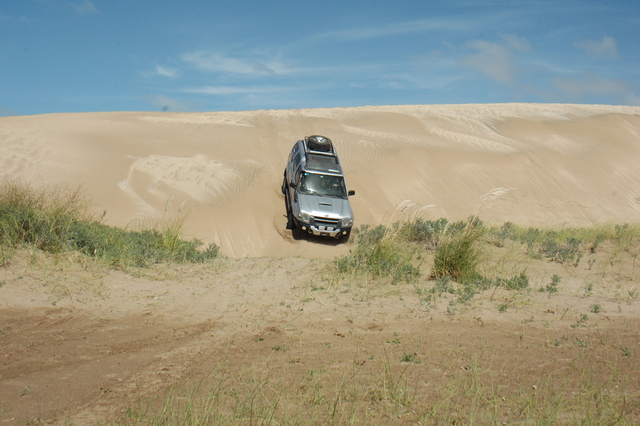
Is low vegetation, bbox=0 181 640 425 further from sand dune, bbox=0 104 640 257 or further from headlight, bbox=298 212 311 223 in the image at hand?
headlight, bbox=298 212 311 223

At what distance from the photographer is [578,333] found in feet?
19.7

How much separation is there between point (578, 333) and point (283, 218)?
12472 millimetres

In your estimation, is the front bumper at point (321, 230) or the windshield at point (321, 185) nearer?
the front bumper at point (321, 230)

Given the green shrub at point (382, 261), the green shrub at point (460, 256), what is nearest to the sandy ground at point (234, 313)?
the green shrub at point (382, 261)

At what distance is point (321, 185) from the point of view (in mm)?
16109

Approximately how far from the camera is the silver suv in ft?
49.3

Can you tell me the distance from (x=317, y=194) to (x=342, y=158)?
9.34m

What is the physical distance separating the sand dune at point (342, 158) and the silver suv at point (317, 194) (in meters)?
0.57

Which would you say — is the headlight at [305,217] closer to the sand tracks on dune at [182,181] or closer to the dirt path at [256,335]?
the sand tracks on dune at [182,181]

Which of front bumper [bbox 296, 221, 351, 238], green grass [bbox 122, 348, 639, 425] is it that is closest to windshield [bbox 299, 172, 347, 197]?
front bumper [bbox 296, 221, 351, 238]

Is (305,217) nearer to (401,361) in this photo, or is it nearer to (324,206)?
(324,206)

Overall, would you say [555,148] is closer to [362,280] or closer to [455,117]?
[455,117]

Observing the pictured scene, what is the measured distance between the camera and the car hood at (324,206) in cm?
1504

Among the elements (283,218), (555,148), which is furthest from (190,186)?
(555,148)
